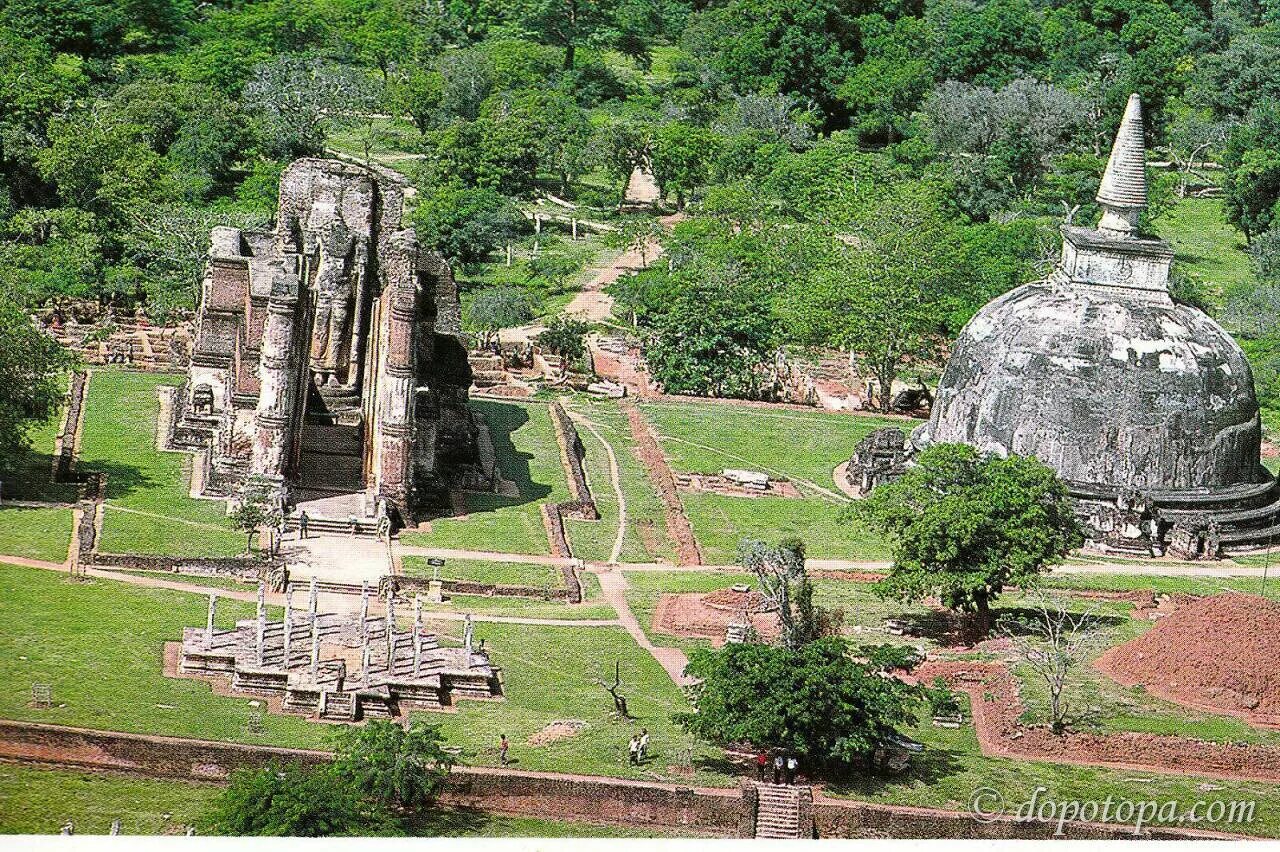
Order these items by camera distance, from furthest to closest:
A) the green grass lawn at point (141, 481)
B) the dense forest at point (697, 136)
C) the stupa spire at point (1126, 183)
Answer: the dense forest at point (697, 136) < the stupa spire at point (1126, 183) < the green grass lawn at point (141, 481)

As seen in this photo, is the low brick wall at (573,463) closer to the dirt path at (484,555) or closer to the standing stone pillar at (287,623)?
the dirt path at (484,555)

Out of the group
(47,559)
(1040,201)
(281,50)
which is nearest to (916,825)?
(47,559)

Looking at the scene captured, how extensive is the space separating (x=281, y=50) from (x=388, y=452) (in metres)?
82.9

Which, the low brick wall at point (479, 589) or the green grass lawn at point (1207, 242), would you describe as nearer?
the low brick wall at point (479, 589)

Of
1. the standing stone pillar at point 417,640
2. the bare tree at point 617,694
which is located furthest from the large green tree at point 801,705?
the standing stone pillar at point 417,640

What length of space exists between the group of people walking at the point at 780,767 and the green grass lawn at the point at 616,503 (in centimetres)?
2074

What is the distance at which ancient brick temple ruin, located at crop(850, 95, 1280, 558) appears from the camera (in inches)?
3533

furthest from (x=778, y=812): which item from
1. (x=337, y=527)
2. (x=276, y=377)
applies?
(x=276, y=377)

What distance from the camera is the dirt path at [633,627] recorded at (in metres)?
71.9

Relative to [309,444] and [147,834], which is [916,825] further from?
[309,444]

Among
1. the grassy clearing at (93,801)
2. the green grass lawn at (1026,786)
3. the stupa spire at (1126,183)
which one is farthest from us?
the stupa spire at (1126,183)

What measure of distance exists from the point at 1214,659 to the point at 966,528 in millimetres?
8262

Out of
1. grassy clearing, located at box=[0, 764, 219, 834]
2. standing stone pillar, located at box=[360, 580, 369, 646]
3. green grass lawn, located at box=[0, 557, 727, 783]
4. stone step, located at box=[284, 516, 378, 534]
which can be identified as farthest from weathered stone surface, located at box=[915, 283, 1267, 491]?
grassy clearing, located at box=[0, 764, 219, 834]

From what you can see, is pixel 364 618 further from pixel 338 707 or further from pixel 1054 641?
pixel 1054 641
